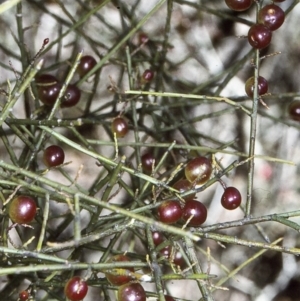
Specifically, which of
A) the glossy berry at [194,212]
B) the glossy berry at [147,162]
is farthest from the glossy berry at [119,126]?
the glossy berry at [194,212]

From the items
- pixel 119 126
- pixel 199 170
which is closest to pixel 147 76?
pixel 119 126

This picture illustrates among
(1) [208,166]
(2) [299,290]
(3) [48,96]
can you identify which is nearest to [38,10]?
(3) [48,96]

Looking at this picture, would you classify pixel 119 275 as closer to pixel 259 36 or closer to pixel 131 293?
pixel 131 293

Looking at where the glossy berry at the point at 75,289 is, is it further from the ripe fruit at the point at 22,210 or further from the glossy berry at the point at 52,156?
the glossy berry at the point at 52,156

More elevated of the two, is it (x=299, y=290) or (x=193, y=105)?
(x=193, y=105)

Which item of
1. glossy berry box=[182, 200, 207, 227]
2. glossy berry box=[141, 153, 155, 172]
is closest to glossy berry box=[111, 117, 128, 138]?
glossy berry box=[141, 153, 155, 172]

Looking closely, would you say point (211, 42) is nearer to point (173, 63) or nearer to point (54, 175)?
point (173, 63)
